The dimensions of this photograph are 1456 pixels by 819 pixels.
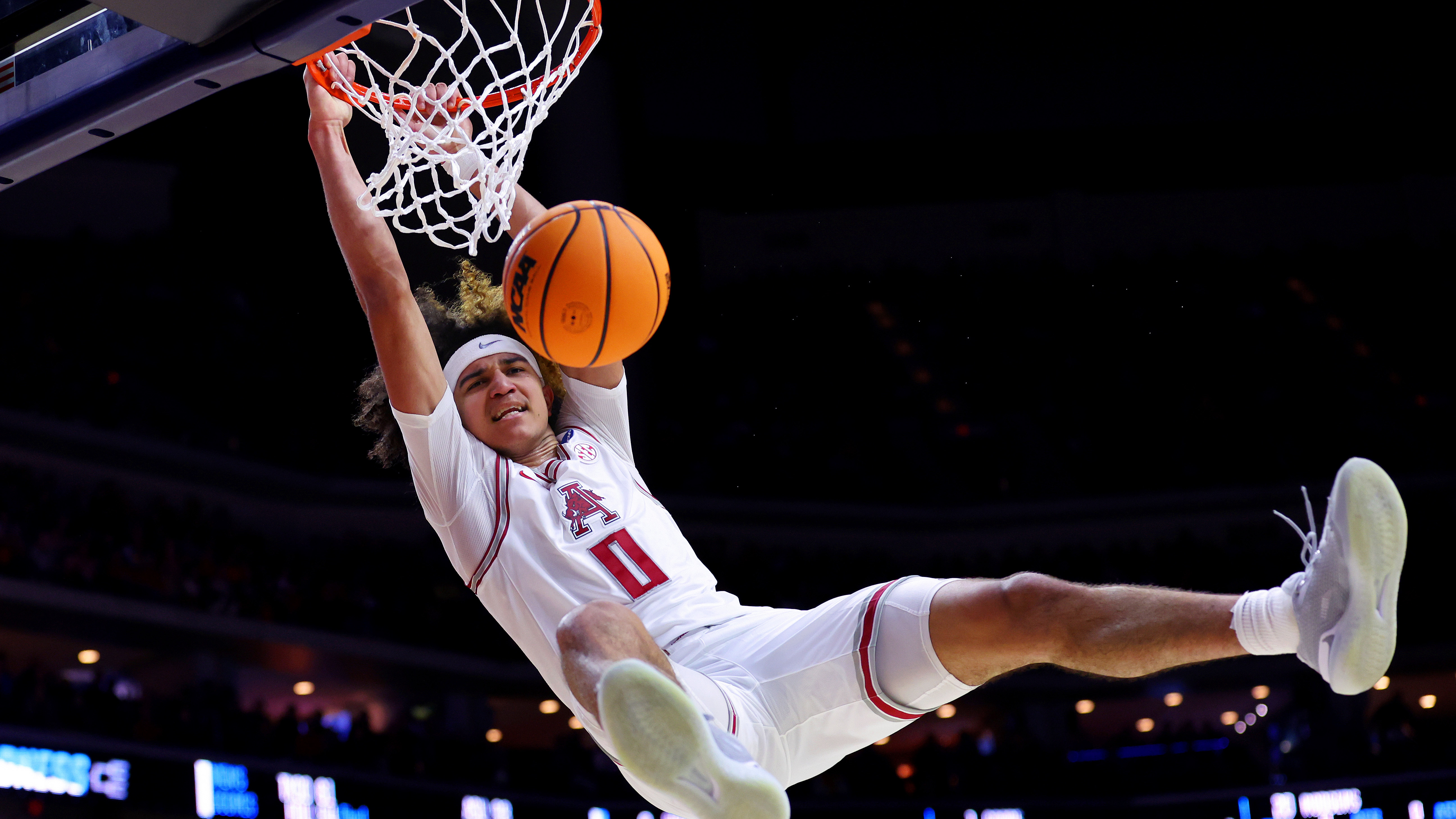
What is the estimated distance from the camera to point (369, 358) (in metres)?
13.1

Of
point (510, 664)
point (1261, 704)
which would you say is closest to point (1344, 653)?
point (510, 664)

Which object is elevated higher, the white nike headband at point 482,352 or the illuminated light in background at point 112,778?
the illuminated light in background at point 112,778

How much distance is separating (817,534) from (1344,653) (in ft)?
42.0

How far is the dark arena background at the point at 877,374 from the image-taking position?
40.7 feet

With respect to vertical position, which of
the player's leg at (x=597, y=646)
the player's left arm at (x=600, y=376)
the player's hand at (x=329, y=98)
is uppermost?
the player's hand at (x=329, y=98)

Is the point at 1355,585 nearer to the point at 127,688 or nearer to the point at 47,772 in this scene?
the point at 47,772

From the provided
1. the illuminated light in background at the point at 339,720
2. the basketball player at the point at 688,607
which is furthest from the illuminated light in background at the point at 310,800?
the basketball player at the point at 688,607

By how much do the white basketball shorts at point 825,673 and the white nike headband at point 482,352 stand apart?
1.10 m

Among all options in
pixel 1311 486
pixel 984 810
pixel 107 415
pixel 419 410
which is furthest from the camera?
pixel 1311 486

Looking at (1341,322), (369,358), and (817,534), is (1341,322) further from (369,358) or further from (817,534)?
(369,358)

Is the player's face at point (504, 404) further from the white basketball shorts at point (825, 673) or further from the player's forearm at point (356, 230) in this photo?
the white basketball shorts at point (825, 673)

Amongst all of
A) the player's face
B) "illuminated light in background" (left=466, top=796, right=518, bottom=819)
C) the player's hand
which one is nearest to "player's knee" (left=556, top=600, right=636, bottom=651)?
the player's face

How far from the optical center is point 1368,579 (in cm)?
294

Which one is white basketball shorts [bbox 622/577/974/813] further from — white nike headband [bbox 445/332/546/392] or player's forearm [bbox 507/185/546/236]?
player's forearm [bbox 507/185/546/236]
